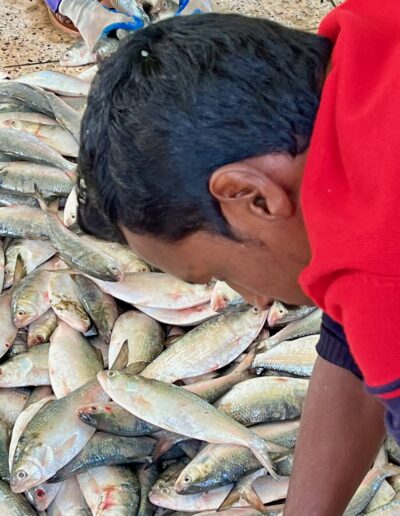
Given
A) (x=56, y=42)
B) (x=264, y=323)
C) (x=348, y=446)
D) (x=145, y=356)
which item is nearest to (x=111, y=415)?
(x=145, y=356)

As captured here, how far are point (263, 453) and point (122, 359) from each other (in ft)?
1.62

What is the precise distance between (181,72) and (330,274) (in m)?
0.31

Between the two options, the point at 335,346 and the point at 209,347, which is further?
the point at 209,347

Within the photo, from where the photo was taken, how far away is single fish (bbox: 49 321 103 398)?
212 centimetres

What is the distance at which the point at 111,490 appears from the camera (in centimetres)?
189

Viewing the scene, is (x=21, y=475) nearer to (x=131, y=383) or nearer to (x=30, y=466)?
(x=30, y=466)

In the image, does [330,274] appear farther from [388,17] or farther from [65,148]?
[65,148]

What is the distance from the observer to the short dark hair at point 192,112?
0.89m

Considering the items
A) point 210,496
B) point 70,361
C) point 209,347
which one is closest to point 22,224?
point 70,361

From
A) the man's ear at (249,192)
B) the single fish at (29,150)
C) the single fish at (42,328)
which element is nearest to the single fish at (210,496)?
the single fish at (42,328)

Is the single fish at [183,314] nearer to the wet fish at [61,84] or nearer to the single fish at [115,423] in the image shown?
the single fish at [115,423]

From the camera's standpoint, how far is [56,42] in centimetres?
383

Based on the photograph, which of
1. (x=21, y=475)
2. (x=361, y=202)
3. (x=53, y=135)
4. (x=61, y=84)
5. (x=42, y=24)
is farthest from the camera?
(x=42, y=24)

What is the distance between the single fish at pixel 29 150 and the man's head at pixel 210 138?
1761 mm
